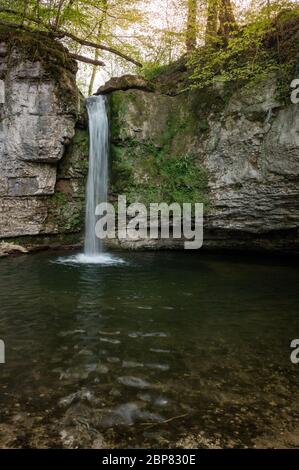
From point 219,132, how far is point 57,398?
835cm

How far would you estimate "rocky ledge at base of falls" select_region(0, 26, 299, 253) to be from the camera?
881 centimetres

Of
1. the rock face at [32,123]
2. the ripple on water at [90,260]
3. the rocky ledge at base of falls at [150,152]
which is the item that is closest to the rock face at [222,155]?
the rocky ledge at base of falls at [150,152]

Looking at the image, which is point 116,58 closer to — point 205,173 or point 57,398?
point 205,173

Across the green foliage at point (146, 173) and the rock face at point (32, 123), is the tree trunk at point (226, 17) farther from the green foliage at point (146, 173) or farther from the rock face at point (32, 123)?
the rock face at point (32, 123)

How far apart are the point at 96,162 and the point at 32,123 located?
7.08 ft

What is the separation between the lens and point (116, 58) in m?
13.8

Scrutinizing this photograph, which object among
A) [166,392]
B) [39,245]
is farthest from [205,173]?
[166,392]

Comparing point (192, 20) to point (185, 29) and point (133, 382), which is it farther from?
point (133, 382)

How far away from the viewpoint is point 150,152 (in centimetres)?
1100

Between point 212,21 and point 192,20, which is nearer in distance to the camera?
point 212,21

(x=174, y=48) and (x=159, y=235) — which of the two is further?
(x=174, y=48)

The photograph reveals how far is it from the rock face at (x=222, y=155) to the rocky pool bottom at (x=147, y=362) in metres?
2.43

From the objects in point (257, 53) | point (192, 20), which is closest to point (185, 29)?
point (192, 20)

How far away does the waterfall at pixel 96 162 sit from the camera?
1080 cm
